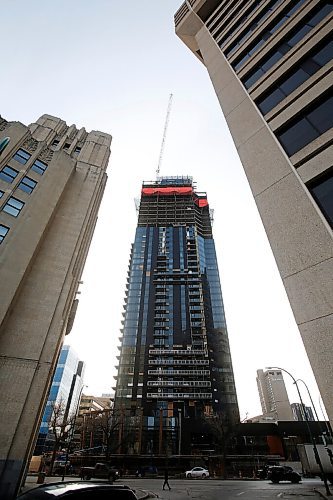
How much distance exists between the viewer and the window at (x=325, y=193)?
7254 mm

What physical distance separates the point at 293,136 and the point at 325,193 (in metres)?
2.82

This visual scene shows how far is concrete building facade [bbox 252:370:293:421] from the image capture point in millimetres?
149012

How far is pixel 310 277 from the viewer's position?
675 cm

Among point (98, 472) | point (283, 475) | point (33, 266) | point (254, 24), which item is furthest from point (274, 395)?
point (254, 24)

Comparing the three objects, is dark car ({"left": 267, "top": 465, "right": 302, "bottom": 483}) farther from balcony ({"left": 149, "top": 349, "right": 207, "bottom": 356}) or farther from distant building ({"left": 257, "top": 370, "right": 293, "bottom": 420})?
distant building ({"left": 257, "top": 370, "right": 293, "bottom": 420})

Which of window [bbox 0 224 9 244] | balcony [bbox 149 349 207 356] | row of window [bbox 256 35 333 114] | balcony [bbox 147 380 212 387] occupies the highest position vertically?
balcony [bbox 149 349 207 356]

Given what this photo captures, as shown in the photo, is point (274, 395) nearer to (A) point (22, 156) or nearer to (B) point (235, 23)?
(A) point (22, 156)

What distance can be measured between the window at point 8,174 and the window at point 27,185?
2.54 ft

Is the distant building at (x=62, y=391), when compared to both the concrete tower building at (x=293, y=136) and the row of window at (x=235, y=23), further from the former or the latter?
the row of window at (x=235, y=23)

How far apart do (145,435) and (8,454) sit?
59.1 metres

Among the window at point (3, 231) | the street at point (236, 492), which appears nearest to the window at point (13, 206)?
the window at point (3, 231)

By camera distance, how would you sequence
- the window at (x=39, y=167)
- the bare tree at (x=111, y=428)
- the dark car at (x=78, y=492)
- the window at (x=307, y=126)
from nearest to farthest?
the dark car at (x=78, y=492)
the window at (x=307, y=126)
the window at (x=39, y=167)
the bare tree at (x=111, y=428)

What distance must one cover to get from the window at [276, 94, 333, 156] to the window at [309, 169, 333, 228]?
1.61 m

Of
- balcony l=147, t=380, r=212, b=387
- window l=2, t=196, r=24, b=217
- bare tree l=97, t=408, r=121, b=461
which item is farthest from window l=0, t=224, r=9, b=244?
balcony l=147, t=380, r=212, b=387
